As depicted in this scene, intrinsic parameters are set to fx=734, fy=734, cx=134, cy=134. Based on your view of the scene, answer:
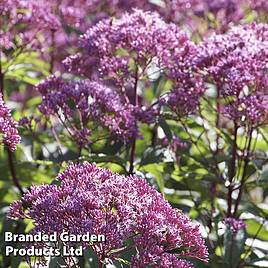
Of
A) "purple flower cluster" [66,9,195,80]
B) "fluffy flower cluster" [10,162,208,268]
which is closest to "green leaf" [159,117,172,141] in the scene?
"purple flower cluster" [66,9,195,80]

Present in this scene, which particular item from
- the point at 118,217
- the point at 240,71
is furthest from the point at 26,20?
the point at 118,217

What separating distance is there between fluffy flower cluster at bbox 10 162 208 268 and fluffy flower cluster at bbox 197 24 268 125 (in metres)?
1.13

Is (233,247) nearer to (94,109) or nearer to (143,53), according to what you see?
(94,109)

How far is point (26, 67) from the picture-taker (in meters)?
5.32

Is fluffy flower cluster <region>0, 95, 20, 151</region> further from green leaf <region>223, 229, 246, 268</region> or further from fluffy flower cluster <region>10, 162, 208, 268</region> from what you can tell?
green leaf <region>223, 229, 246, 268</region>

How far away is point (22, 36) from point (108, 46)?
888 mm

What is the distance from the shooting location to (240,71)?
13.0 ft

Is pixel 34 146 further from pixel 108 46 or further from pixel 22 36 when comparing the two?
pixel 108 46

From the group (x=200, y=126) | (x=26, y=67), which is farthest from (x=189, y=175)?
(x=26, y=67)

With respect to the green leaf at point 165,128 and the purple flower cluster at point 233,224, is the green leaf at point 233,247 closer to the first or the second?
the purple flower cluster at point 233,224

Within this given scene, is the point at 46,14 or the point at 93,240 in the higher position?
the point at 46,14

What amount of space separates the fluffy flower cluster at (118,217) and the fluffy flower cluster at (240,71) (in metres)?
1.13

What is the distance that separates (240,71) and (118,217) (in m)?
1.47

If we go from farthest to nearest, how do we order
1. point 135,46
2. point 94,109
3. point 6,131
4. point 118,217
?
point 135,46
point 94,109
point 6,131
point 118,217
